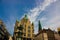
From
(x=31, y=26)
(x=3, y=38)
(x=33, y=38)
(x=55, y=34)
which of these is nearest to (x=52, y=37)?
(x=55, y=34)

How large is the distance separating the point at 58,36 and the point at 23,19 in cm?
2391

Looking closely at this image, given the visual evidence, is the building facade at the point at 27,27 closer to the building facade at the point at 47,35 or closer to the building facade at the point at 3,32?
the building facade at the point at 47,35

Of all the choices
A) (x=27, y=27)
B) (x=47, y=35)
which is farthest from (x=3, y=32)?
(x=27, y=27)

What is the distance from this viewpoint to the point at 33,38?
74188mm

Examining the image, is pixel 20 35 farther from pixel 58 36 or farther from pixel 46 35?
pixel 58 36

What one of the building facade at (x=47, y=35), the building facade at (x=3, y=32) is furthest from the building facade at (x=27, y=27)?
the building facade at (x=3, y=32)

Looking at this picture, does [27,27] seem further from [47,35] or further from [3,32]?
[3,32]

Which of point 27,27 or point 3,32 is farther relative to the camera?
point 27,27

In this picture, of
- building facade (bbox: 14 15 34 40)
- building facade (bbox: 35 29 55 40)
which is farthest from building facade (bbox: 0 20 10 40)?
building facade (bbox: 35 29 55 40)

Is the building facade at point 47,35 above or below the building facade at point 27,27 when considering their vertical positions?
below

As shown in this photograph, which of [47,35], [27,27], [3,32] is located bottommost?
[47,35]

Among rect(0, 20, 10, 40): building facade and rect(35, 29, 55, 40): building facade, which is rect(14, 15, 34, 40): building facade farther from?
rect(0, 20, 10, 40): building facade

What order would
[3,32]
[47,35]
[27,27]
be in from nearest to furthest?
[3,32] < [47,35] < [27,27]

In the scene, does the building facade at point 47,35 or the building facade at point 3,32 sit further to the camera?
the building facade at point 47,35
